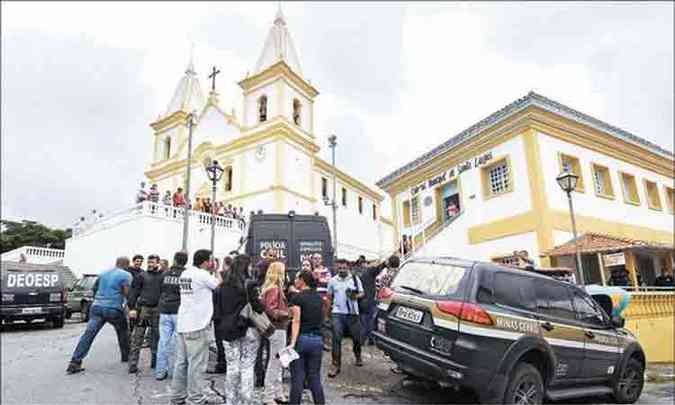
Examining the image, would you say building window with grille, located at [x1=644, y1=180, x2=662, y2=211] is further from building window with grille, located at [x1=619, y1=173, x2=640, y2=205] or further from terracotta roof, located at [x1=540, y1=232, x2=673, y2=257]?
terracotta roof, located at [x1=540, y1=232, x2=673, y2=257]

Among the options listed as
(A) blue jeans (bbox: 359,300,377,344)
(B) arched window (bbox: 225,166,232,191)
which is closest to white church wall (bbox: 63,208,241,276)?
(B) arched window (bbox: 225,166,232,191)

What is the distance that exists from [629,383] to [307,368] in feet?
17.9

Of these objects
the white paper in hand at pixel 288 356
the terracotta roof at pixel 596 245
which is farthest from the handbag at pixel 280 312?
the terracotta roof at pixel 596 245

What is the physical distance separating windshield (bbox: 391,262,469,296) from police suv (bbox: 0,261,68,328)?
5.36 meters

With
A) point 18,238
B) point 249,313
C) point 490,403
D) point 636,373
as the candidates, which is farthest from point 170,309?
point 18,238

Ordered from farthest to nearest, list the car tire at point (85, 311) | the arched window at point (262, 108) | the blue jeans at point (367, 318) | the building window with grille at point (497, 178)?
the arched window at point (262, 108) < the building window with grille at point (497, 178) < the car tire at point (85, 311) < the blue jeans at point (367, 318)

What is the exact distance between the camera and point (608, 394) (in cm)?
646

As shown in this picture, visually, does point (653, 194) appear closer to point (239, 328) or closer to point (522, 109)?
point (522, 109)

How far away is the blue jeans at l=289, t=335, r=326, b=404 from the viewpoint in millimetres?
4484

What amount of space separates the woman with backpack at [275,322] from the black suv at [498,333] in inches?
57.5

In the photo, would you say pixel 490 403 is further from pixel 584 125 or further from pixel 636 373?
pixel 584 125

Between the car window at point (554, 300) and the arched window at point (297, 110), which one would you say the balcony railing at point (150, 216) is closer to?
the arched window at point (297, 110)

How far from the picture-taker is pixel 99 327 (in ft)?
20.0

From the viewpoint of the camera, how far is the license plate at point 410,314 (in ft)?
16.2
